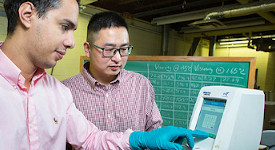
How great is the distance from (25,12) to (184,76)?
1653 mm

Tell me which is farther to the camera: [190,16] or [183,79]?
[190,16]

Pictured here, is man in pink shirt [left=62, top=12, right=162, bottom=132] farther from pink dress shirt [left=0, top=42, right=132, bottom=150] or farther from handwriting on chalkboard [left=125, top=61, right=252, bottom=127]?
handwriting on chalkboard [left=125, top=61, right=252, bottom=127]

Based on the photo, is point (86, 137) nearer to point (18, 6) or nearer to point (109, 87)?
point (109, 87)

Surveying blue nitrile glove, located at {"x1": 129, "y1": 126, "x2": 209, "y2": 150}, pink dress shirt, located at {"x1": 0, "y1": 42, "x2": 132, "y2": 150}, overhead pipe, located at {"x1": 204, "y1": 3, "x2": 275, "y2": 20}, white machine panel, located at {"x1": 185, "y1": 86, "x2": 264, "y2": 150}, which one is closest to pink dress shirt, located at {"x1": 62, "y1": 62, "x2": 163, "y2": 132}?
pink dress shirt, located at {"x1": 0, "y1": 42, "x2": 132, "y2": 150}

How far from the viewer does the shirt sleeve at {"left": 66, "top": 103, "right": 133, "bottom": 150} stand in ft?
2.97

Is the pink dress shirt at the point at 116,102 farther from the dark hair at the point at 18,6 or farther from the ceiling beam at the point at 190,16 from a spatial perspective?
the ceiling beam at the point at 190,16

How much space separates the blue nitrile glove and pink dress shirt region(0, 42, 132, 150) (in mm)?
61

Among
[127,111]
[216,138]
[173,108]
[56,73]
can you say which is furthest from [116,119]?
[56,73]

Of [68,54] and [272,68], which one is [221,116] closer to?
[68,54]

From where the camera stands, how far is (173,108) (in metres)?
2.11

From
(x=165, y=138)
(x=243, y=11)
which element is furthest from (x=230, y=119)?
(x=243, y=11)

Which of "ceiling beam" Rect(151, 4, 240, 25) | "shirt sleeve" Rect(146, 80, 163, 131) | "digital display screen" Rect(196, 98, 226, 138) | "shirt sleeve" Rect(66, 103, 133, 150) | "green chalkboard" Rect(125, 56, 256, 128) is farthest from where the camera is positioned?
"ceiling beam" Rect(151, 4, 240, 25)

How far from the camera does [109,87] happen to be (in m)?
1.19

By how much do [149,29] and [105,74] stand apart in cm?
365
